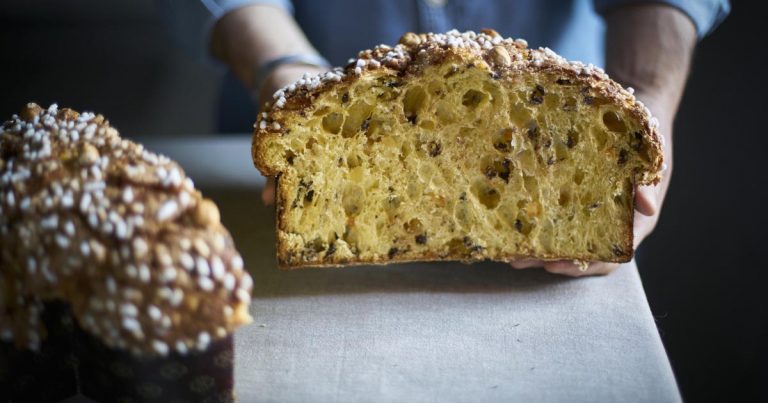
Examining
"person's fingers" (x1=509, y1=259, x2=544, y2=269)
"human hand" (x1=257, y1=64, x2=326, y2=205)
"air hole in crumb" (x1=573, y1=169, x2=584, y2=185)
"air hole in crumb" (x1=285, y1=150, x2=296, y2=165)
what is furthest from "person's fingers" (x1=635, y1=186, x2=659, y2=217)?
"human hand" (x1=257, y1=64, x2=326, y2=205)

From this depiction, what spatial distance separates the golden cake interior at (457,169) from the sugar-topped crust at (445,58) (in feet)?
0.04

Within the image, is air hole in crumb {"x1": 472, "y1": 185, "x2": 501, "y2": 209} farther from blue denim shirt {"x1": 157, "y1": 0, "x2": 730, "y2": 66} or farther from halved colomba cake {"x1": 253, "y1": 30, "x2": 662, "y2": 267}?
blue denim shirt {"x1": 157, "y1": 0, "x2": 730, "y2": 66}

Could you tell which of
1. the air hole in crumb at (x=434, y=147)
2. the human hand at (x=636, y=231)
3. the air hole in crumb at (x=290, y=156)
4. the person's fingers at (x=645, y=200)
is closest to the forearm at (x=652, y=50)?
the human hand at (x=636, y=231)

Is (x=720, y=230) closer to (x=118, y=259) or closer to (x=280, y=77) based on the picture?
(x=280, y=77)

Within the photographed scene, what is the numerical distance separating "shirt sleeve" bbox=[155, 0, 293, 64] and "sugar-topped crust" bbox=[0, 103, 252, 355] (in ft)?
3.75

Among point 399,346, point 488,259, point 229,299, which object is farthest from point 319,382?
point 488,259

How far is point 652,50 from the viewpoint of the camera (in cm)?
200

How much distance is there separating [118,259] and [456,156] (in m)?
0.70

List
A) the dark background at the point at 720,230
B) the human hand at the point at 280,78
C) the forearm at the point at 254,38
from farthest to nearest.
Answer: the dark background at the point at 720,230 < the forearm at the point at 254,38 < the human hand at the point at 280,78

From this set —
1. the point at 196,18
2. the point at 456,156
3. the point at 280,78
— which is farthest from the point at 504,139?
the point at 196,18

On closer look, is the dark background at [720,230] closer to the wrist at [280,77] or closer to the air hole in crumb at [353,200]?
the air hole in crumb at [353,200]

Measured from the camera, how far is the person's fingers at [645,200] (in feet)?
5.02

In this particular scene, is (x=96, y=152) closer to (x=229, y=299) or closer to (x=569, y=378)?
(x=229, y=299)

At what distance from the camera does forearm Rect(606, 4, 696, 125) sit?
1.93 meters
